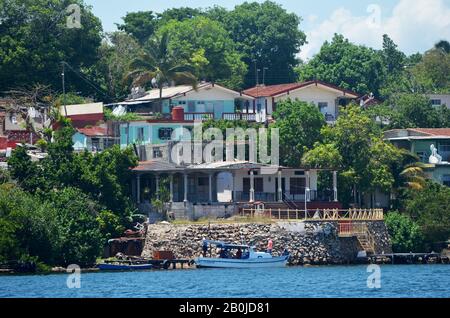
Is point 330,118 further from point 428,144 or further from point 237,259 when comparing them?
point 237,259

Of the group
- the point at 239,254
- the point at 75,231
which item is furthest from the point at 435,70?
the point at 75,231

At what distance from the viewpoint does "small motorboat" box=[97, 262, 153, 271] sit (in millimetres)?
61062

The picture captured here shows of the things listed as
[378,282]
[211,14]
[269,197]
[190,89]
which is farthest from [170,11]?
[378,282]

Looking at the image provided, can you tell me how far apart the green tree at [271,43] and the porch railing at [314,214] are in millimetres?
38323

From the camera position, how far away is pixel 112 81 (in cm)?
9306

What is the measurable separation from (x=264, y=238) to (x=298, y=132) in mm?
11921

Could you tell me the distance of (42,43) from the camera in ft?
286

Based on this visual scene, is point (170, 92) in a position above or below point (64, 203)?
above

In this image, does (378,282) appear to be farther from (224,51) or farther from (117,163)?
(224,51)
